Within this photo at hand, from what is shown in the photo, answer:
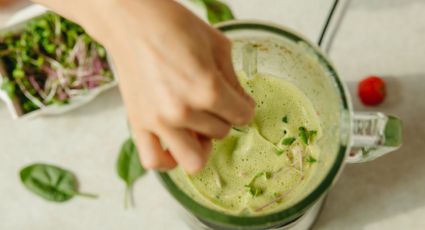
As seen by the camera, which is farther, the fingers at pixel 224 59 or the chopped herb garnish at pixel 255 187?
the chopped herb garnish at pixel 255 187

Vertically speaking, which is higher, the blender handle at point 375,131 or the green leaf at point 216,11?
the green leaf at point 216,11

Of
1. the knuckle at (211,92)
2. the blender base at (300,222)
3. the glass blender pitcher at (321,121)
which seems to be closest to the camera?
the knuckle at (211,92)

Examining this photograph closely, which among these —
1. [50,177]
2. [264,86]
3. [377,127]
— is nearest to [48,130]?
[50,177]

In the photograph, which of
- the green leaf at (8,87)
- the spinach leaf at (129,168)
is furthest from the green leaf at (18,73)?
the spinach leaf at (129,168)

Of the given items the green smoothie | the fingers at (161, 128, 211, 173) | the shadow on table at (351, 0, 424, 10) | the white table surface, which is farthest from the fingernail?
the shadow on table at (351, 0, 424, 10)

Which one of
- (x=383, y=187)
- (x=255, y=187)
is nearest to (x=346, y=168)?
(x=383, y=187)

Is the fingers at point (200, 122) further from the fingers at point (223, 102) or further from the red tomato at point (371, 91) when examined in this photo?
the red tomato at point (371, 91)

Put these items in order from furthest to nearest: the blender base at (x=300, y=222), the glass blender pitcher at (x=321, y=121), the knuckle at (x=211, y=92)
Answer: the blender base at (x=300, y=222) → the glass blender pitcher at (x=321, y=121) → the knuckle at (x=211, y=92)
